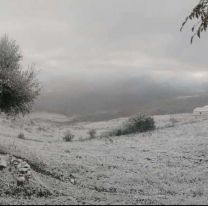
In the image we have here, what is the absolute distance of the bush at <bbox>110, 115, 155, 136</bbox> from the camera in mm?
81188

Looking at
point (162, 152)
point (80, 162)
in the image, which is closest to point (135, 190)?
point (80, 162)

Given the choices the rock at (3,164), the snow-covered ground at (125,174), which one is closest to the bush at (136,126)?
the snow-covered ground at (125,174)

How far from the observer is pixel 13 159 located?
111 feet

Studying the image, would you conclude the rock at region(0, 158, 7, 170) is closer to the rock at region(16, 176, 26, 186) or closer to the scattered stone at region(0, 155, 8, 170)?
the scattered stone at region(0, 155, 8, 170)

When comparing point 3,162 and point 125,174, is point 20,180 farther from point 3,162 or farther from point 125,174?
point 125,174

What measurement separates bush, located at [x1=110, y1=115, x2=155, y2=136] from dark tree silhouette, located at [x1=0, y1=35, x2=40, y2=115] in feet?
120

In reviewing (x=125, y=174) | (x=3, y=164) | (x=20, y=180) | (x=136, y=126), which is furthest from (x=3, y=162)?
(x=136, y=126)

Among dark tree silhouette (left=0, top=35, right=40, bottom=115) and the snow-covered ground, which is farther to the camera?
dark tree silhouette (left=0, top=35, right=40, bottom=115)

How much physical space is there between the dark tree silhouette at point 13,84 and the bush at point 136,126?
3651 centimetres

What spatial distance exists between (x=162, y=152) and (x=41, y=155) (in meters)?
15.0

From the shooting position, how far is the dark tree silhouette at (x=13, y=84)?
42.9m

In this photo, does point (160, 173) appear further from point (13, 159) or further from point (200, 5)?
point (200, 5)

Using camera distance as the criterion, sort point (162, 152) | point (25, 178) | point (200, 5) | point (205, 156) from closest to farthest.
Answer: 1. point (200, 5)
2. point (25, 178)
3. point (205, 156)
4. point (162, 152)

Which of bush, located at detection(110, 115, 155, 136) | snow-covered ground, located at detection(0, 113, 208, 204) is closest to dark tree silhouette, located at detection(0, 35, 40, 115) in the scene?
snow-covered ground, located at detection(0, 113, 208, 204)
